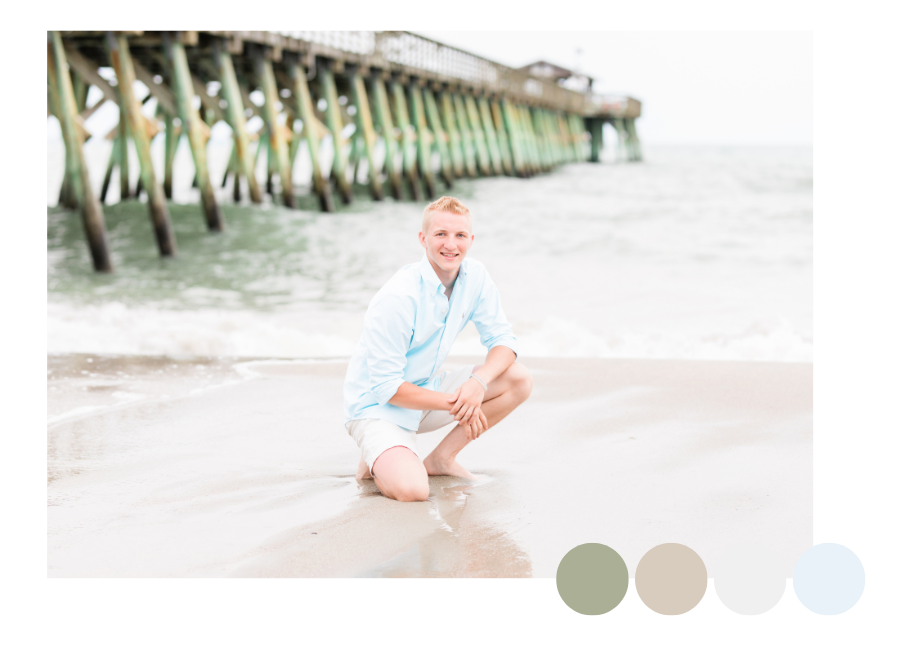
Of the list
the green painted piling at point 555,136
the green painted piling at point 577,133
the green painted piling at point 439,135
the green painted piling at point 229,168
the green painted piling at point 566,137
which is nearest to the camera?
the green painted piling at point 439,135

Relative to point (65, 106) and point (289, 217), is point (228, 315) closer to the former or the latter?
point (65, 106)

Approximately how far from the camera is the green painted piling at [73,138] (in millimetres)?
7352

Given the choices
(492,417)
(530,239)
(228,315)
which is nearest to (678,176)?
(530,239)

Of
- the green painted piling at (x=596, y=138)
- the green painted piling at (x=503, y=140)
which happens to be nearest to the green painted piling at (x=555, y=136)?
the green painted piling at (x=596, y=138)

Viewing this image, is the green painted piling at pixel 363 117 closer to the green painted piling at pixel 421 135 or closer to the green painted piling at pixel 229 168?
the green painted piling at pixel 421 135

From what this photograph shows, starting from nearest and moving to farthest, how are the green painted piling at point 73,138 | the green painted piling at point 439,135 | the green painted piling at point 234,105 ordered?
the green painted piling at point 73,138
the green painted piling at point 234,105
the green painted piling at point 439,135

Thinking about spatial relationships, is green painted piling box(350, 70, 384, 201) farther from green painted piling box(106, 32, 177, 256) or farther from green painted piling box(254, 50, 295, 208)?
green painted piling box(106, 32, 177, 256)

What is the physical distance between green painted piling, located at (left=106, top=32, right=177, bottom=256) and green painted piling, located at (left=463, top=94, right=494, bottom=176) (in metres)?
9.48

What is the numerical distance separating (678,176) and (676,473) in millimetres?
17418

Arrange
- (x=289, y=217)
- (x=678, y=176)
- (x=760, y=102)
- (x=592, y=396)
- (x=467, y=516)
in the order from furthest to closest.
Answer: (x=678, y=176), (x=289, y=217), (x=760, y=102), (x=592, y=396), (x=467, y=516)

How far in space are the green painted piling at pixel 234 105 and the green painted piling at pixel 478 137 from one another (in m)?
7.63

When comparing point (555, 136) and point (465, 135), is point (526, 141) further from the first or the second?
point (465, 135)

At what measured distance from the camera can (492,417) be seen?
2.83 metres

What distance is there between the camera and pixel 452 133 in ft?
53.7
